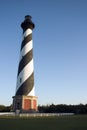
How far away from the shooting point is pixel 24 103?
29406 mm

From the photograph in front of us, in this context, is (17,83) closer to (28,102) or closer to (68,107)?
(28,102)

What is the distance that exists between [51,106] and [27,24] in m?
13.7

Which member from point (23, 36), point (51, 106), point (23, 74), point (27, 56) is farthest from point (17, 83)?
point (51, 106)

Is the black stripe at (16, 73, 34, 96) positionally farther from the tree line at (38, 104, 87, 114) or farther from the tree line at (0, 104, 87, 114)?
the tree line at (38, 104, 87, 114)

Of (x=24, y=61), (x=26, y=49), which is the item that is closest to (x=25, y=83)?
(x=24, y=61)

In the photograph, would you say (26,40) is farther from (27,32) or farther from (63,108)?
(63,108)

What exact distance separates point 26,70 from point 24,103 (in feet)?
14.3

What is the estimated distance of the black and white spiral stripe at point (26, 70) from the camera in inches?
1159

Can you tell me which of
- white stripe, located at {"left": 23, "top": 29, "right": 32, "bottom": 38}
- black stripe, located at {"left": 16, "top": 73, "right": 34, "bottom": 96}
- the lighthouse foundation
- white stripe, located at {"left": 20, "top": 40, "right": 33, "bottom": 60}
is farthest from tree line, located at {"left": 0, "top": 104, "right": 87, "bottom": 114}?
white stripe, located at {"left": 23, "top": 29, "right": 32, "bottom": 38}

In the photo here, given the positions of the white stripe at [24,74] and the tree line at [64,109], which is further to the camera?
the tree line at [64,109]

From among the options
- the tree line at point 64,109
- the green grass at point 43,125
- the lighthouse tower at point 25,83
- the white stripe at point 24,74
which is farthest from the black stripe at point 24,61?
the green grass at point 43,125

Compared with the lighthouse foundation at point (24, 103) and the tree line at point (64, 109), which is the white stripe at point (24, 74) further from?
the tree line at point (64, 109)

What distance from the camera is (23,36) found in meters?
31.9

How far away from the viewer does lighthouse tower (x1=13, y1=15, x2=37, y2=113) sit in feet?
96.2
